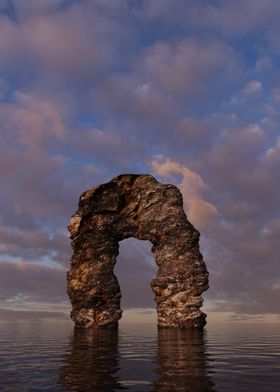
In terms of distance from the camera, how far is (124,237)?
5941 cm

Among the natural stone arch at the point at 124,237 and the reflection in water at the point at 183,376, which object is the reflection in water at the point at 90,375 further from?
the natural stone arch at the point at 124,237

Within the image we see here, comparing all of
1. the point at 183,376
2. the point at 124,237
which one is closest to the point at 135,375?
the point at 183,376

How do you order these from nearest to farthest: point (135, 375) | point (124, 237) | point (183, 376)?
point (183, 376), point (135, 375), point (124, 237)

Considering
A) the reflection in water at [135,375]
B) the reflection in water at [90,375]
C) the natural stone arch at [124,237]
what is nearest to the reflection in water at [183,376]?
the reflection in water at [135,375]

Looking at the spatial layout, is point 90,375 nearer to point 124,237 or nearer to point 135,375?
point 135,375

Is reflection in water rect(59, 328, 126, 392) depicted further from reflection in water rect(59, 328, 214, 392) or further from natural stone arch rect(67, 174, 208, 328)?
natural stone arch rect(67, 174, 208, 328)

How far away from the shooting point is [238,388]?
438 inches

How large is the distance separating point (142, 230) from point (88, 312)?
46.5 ft

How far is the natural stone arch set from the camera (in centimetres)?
5172

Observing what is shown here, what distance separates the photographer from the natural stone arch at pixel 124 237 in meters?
51.7

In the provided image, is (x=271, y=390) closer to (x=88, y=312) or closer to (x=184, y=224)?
(x=184, y=224)

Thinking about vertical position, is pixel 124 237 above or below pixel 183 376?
above

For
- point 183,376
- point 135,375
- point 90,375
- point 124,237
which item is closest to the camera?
point 183,376

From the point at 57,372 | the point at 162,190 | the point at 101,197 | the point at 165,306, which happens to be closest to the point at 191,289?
the point at 165,306
